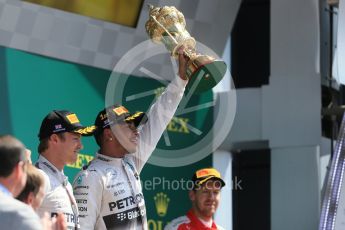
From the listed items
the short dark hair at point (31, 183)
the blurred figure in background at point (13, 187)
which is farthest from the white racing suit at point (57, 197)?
the blurred figure in background at point (13, 187)

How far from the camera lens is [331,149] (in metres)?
8.93

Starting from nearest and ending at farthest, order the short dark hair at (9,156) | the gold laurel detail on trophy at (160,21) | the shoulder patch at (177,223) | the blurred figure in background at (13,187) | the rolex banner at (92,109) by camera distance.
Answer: the blurred figure in background at (13,187) < the short dark hair at (9,156) < the gold laurel detail on trophy at (160,21) < the shoulder patch at (177,223) < the rolex banner at (92,109)

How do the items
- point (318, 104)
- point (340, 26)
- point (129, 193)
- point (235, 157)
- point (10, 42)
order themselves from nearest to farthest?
point (129, 193), point (10, 42), point (340, 26), point (318, 104), point (235, 157)

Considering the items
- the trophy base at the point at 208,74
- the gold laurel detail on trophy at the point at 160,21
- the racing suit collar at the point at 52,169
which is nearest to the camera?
the racing suit collar at the point at 52,169

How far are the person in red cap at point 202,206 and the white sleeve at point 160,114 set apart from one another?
811 mm

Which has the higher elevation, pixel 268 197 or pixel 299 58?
pixel 299 58

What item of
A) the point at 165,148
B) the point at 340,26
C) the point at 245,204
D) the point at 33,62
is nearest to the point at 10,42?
the point at 33,62

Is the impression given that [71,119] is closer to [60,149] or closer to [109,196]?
[60,149]

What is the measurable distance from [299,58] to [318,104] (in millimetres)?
467

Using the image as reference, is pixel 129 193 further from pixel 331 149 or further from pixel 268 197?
pixel 268 197

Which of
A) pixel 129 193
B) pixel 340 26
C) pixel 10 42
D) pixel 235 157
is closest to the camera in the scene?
pixel 129 193

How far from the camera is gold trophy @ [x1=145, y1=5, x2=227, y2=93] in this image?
578 centimetres

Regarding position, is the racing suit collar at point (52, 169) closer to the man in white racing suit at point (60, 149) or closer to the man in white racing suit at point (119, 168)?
the man in white racing suit at point (60, 149)

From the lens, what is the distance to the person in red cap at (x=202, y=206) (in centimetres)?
662
